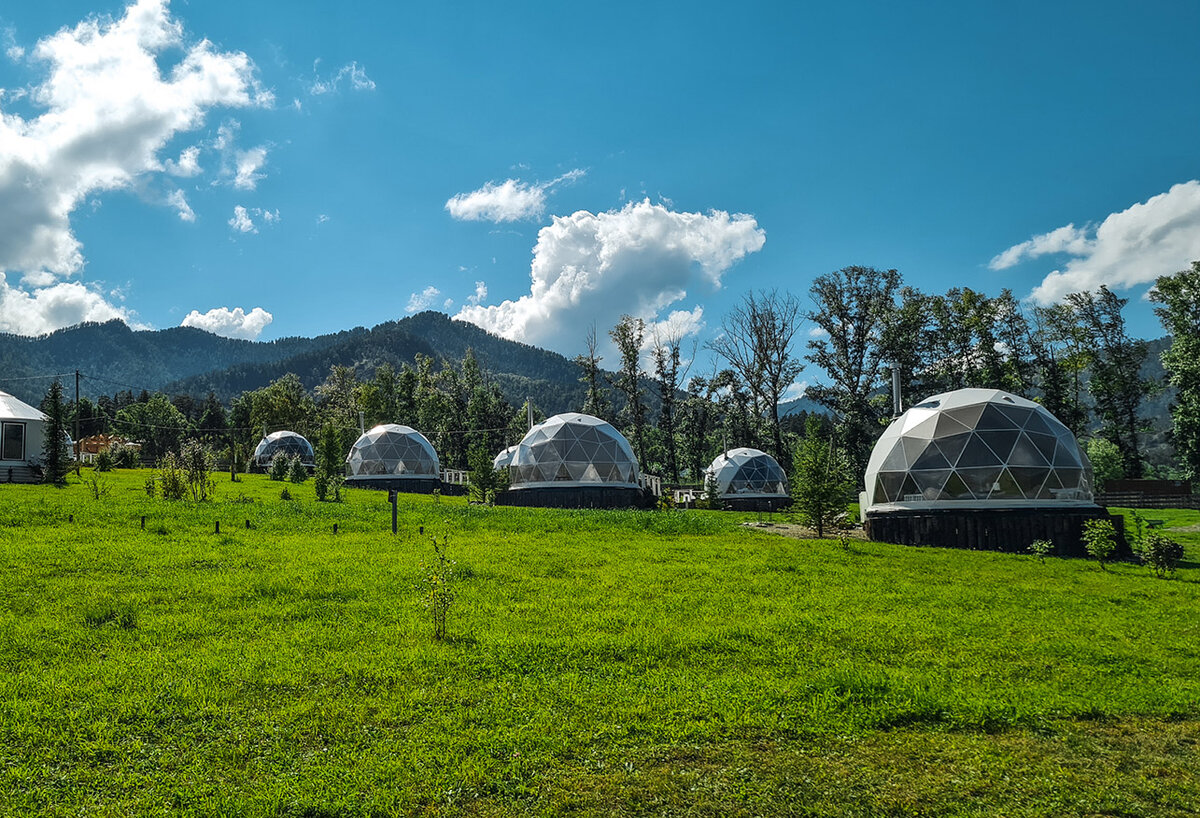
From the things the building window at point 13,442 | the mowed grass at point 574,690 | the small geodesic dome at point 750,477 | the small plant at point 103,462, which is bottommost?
the mowed grass at point 574,690

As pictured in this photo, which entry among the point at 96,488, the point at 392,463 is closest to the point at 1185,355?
the point at 392,463

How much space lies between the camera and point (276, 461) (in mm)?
47000

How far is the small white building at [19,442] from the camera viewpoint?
109 feet

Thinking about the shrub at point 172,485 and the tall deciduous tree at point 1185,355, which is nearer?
the shrub at point 172,485

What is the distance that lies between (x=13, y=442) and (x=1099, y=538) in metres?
46.3

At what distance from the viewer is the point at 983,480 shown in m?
22.0

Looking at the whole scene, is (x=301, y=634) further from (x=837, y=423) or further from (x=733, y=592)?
(x=837, y=423)

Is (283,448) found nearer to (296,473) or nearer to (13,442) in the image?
(296,473)

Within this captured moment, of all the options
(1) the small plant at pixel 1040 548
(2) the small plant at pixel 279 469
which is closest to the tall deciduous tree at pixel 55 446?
(2) the small plant at pixel 279 469

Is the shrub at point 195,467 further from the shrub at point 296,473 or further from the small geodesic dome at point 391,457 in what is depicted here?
the small geodesic dome at point 391,457

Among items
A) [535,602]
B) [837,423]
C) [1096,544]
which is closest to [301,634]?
[535,602]

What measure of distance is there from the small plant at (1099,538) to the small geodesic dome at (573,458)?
2253 centimetres

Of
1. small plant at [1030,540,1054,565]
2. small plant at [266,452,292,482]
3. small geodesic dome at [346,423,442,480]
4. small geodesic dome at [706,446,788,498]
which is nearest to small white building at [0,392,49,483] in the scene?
small plant at [266,452,292,482]

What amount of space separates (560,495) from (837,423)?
85.8 feet
